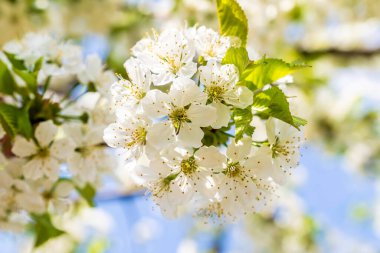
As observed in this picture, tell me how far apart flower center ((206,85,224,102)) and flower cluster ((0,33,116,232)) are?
46 cm

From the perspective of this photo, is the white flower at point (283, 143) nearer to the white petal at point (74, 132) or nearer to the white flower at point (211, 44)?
the white flower at point (211, 44)

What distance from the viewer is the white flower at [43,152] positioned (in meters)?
1.61

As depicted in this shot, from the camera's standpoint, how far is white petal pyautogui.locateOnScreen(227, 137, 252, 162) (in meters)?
1.31

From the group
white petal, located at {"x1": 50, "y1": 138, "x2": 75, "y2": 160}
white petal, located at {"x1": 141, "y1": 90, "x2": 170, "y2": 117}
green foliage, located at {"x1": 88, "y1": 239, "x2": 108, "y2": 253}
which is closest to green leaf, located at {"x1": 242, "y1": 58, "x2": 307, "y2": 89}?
white petal, located at {"x1": 141, "y1": 90, "x2": 170, "y2": 117}

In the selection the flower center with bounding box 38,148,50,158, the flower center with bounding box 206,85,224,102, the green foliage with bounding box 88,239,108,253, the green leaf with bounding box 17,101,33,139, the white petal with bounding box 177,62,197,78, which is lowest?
the green foliage with bounding box 88,239,108,253

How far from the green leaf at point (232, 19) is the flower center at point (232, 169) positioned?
0.37 meters

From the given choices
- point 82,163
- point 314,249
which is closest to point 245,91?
point 82,163

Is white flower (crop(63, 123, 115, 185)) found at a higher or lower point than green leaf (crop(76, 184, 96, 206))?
higher

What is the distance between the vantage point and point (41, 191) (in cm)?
176

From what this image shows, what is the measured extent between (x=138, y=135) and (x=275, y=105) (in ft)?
1.16

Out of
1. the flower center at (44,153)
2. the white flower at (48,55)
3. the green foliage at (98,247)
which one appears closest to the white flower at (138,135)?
the flower center at (44,153)

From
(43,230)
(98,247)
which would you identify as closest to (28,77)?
(43,230)

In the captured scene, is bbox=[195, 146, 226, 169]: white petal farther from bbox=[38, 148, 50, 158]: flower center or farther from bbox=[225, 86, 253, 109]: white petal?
bbox=[38, 148, 50, 158]: flower center

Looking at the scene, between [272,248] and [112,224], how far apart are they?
1882 millimetres
